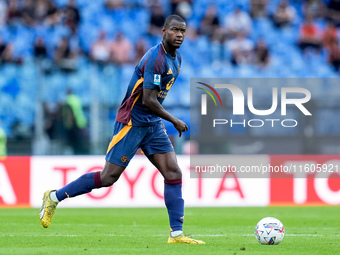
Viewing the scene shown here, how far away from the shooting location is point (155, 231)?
849cm

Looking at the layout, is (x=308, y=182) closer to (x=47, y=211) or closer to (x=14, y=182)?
(x=14, y=182)

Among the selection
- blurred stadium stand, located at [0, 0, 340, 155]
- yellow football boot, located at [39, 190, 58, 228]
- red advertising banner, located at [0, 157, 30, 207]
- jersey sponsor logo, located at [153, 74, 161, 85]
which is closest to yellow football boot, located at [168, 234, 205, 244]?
yellow football boot, located at [39, 190, 58, 228]

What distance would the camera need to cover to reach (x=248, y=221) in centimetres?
1010

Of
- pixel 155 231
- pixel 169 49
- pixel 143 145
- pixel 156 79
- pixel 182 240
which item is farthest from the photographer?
pixel 155 231

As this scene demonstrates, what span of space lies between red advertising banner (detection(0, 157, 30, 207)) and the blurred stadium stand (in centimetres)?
49

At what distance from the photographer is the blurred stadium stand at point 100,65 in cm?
1384

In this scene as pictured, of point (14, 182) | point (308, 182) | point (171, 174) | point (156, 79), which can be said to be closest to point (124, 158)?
point (171, 174)

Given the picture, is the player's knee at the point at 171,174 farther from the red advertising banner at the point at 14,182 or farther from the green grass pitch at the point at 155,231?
the red advertising banner at the point at 14,182

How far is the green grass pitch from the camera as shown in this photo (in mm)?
6281

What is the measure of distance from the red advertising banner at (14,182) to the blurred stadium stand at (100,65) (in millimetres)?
486

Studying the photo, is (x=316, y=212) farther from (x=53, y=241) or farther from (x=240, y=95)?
(x=53, y=241)

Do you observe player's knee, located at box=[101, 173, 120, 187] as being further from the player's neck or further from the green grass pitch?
the player's neck

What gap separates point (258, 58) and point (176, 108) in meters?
4.50

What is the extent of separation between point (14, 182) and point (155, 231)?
5081mm
